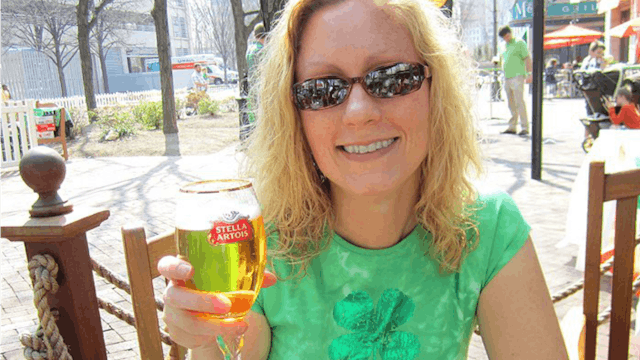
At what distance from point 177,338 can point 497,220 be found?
0.95m

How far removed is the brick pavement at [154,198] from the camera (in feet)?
12.5

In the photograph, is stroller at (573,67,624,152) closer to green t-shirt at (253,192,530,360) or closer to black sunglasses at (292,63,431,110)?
green t-shirt at (253,192,530,360)

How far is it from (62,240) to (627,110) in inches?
247

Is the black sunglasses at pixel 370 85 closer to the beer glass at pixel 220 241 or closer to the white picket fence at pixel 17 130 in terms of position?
the beer glass at pixel 220 241

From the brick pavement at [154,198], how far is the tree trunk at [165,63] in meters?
2.95

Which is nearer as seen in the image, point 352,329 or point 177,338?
point 177,338

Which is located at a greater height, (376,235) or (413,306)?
(376,235)

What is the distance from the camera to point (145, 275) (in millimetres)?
1399

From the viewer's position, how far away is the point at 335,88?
137 centimetres

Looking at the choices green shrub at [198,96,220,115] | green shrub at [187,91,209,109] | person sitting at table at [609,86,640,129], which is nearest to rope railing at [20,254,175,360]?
person sitting at table at [609,86,640,129]

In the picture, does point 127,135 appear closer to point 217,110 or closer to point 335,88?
point 217,110

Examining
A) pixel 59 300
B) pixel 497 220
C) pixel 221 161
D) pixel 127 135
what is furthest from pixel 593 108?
pixel 127 135

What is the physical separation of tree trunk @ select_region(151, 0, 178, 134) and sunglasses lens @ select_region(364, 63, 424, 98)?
40.7 ft

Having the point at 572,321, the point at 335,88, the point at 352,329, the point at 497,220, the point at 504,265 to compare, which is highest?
the point at 335,88
